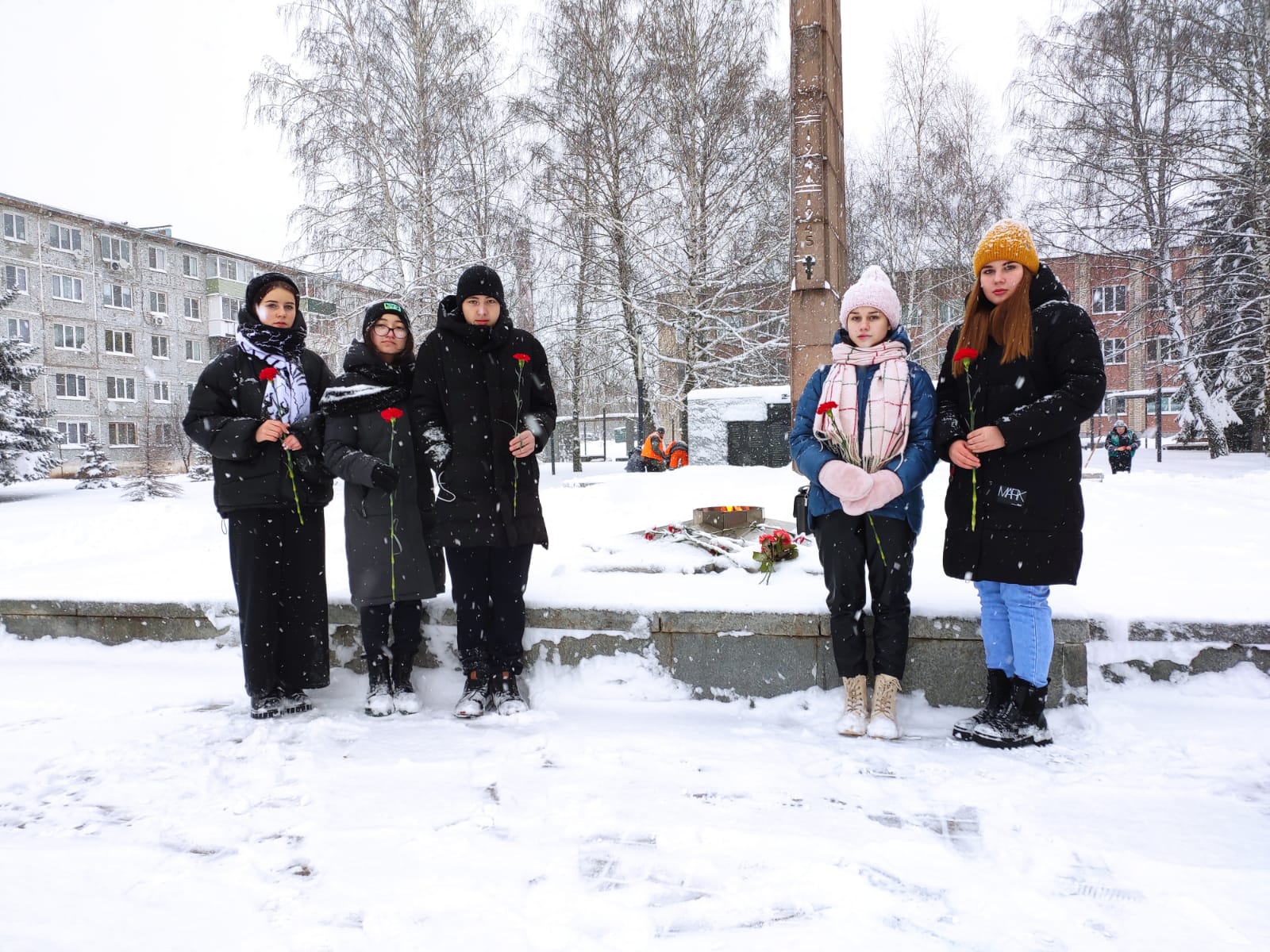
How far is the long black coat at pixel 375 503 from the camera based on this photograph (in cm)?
347

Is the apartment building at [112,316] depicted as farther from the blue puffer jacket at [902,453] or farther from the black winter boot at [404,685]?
the blue puffer jacket at [902,453]

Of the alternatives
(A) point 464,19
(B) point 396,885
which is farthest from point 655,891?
(A) point 464,19

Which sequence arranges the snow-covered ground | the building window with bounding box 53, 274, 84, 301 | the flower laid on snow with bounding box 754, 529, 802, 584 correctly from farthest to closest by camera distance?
the building window with bounding box 53, 274, 84, 301 → the flower laid on snow with bounding box 754, 529, 802, 584 → the snow-covered ground

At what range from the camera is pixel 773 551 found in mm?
4281

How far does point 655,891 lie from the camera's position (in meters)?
2.10

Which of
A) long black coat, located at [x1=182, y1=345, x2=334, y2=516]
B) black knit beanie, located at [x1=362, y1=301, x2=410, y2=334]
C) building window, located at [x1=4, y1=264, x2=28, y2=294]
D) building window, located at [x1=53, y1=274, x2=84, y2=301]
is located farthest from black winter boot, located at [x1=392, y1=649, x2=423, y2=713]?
building window, located at [x1=53, y1=274, x2=84, y2=301]

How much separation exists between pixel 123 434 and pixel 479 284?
4127cm

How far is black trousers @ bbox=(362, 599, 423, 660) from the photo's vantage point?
11.8 ft

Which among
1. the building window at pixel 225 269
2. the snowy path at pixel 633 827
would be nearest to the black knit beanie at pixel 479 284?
the snowy path at pixel 633 827

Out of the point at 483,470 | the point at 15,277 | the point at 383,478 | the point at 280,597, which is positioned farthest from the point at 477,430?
the point at 15,277

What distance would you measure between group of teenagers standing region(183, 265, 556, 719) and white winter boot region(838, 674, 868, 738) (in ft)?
4.33

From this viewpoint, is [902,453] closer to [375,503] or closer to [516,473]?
[516,473]

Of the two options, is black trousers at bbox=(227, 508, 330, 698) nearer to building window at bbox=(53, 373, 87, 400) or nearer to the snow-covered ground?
the snow-covered ground

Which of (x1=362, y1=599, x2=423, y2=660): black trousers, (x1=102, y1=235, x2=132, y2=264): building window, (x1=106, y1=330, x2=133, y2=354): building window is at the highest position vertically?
(x1=102, y1=235, x2=132, y2=264): building window
